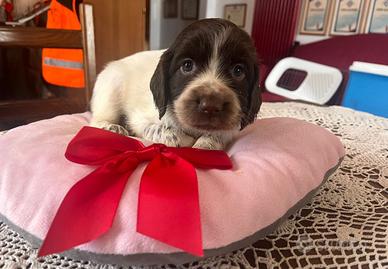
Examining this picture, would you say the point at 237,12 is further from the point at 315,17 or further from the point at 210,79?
the point at 210,79

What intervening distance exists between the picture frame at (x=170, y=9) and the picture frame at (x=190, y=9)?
0.14 metres

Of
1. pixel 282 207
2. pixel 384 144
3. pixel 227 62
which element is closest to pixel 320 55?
pixel 384 144

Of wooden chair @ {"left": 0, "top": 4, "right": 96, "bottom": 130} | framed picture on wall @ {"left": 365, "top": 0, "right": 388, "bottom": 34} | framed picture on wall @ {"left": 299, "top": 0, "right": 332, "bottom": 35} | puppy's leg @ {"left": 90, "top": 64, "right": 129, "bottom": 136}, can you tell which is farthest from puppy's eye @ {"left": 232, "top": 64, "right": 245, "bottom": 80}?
framed picture on wall @ {"left": 299, "top": 0, "right": 332, "bottom": 35}

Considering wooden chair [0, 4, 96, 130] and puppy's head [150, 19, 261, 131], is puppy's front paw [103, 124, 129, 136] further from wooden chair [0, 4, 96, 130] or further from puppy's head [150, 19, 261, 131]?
wooden chair [0, 4, 96, 130]

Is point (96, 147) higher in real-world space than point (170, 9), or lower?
lower

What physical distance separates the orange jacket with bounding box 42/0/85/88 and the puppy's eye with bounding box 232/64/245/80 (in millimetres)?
1233

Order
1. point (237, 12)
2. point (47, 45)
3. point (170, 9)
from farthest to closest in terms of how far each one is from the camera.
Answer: point (170, 9) < point (237, 12) < point (47, 45)

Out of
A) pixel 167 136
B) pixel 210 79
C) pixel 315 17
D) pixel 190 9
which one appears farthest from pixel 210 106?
pixel 190 9

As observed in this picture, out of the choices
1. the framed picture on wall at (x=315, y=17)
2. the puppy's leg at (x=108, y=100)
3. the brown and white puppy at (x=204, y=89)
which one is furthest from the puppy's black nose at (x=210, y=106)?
the framed picture on wall at (x=315, y=17)

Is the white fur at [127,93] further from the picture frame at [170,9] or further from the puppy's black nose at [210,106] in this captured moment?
the picture frame at [170,9]

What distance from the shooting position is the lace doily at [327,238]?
0.56 metres

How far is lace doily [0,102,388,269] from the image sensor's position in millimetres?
558

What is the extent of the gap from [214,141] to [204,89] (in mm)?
177

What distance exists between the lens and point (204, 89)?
2.63 feet
